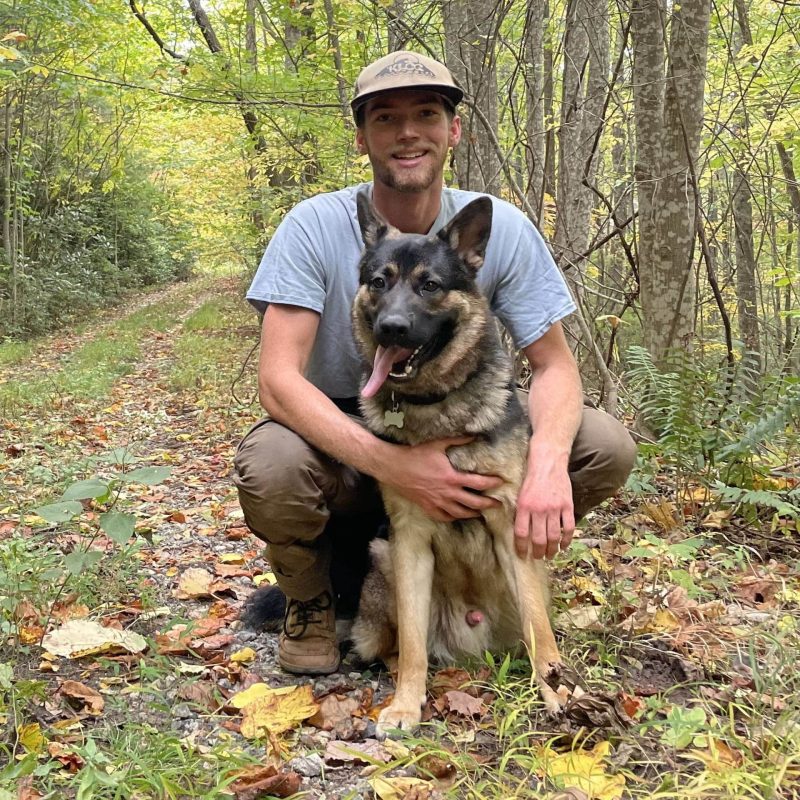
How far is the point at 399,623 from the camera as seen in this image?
2.57m

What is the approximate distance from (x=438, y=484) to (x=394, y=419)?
318 mm

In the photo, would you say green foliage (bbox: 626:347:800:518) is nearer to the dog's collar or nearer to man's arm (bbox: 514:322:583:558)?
man's arm (bbox: 514:322:583:558)

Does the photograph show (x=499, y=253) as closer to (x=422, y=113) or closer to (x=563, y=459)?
(x=422, y=113)

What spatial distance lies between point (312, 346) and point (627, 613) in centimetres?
174

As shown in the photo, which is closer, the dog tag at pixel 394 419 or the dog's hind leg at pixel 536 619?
the dog's hind leg at pixel 536 619

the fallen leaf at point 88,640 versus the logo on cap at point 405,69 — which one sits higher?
the logo on cap at point 405,69

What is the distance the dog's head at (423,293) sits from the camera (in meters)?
2.57

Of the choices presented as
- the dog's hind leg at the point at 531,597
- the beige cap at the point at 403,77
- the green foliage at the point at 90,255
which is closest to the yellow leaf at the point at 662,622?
the dog's hind leg at the point at 531,597

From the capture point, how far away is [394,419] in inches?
106

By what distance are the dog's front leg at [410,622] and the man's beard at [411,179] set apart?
149cm

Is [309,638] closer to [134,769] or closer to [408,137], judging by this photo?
[134,769]

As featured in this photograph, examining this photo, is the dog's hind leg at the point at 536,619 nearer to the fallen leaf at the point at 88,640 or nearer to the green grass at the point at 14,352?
the fallen leaf at the point at 88,640

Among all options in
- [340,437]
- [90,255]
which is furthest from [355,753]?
[90,255]

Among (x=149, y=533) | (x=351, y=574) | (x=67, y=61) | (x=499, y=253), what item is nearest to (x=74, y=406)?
(x=149, y=533)
